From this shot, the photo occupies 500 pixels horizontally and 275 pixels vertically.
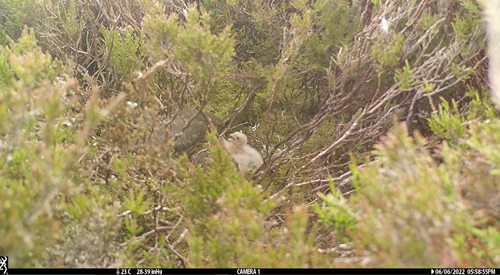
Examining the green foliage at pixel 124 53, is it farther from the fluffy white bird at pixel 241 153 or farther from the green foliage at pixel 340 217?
the green foliage at pixel 340 217

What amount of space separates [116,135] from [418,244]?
1.56 metres

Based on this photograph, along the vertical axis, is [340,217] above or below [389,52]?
below

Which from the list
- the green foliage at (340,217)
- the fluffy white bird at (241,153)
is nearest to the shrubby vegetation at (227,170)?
the green foliage at (340,217)

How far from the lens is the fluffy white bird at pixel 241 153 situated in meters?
3.37

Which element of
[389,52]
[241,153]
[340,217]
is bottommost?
[340,217]

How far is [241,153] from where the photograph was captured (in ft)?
11.2

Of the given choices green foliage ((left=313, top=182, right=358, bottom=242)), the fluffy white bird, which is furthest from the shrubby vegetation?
the fluffy white bird

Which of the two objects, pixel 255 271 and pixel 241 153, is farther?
pixel 241 153

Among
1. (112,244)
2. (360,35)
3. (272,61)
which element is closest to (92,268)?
(112,244)

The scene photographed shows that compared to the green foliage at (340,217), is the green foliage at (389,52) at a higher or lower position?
higher

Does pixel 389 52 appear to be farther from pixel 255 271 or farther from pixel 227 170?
pixel 255 271

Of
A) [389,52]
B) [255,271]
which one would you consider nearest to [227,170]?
[255,271]

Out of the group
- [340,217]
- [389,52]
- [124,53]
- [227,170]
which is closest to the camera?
[340,217]

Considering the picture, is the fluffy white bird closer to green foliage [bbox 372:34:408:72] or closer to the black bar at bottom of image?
green foliage [bbox 372:34:408:72]
